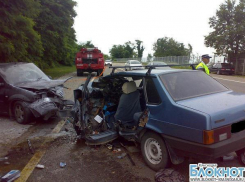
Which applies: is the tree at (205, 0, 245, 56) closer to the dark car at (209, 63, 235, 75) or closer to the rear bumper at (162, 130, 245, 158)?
the dark car at (209, 63, 235, 75)

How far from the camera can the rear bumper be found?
2.87 metres

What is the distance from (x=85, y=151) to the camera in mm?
4430

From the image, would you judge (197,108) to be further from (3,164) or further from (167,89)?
(3,164)

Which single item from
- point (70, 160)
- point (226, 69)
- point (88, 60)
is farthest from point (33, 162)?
point (226, 69)

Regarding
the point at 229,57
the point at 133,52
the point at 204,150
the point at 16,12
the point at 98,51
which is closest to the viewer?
the point at 204,150

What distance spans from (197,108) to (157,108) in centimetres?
64

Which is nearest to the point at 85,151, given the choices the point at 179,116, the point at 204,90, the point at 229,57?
the point at 179,116

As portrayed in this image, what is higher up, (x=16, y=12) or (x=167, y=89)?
(x=16, y=12)

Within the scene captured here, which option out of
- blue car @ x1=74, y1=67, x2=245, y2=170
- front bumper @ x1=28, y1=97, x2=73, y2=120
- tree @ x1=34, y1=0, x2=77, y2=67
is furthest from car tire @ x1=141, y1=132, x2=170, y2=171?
tree @ x1=34, y1=0, x2=77, y2=67

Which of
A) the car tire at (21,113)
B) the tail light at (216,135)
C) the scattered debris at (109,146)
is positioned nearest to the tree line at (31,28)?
the car tire at (21,113)

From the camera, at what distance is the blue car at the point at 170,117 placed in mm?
2947

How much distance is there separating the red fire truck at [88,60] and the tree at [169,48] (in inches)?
1899

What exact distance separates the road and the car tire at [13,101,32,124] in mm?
540

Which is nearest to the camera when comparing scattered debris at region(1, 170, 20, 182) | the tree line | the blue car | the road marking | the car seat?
the blue car
